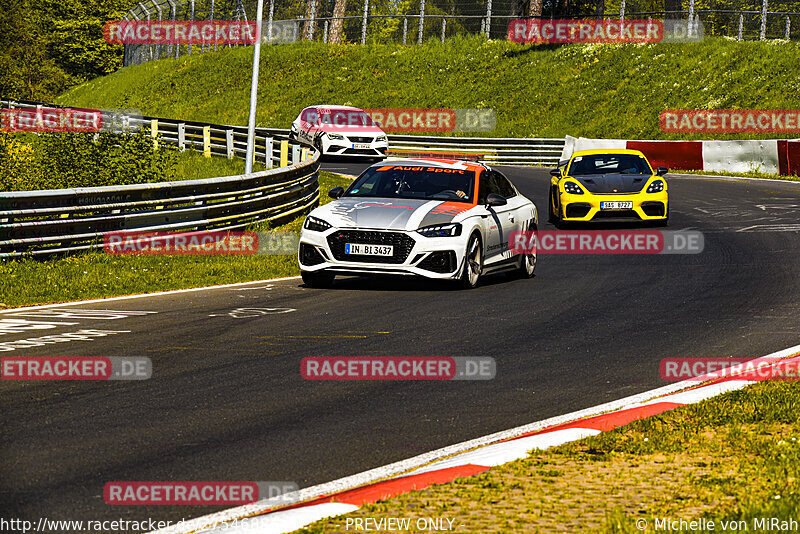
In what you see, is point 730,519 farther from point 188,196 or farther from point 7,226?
point 188,196

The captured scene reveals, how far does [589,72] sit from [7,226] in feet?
132

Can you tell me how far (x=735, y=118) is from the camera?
42969mm

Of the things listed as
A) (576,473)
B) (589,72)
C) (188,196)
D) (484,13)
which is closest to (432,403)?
(576,473)

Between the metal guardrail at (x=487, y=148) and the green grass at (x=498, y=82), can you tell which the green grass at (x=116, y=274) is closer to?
the metal guardrail at (x=487, y=148)

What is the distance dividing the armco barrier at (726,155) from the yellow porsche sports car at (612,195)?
1375 centimetres

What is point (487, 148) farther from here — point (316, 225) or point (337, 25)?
point (316, 225)

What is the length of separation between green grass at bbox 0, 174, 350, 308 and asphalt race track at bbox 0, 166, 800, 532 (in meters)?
0.90

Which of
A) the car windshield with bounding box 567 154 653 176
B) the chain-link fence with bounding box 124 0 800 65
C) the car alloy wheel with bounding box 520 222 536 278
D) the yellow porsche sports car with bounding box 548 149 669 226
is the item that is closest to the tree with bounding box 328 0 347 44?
the chain-link fence with bounding box 124 0 800 65

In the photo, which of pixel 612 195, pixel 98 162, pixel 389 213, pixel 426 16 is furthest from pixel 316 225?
pixel 426 16

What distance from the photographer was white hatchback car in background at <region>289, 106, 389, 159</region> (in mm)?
36969

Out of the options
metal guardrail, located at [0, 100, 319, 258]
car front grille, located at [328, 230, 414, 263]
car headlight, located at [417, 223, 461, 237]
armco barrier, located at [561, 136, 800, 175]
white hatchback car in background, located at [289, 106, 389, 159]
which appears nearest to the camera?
car front grille, located at [328, 230, 414, 263]

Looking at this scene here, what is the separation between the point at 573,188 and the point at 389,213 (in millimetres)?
8041

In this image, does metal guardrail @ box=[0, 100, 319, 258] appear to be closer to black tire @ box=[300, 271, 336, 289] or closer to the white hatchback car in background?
black tire @ box=[300, 271, 336, 289]

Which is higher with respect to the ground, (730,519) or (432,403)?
(730,519)
